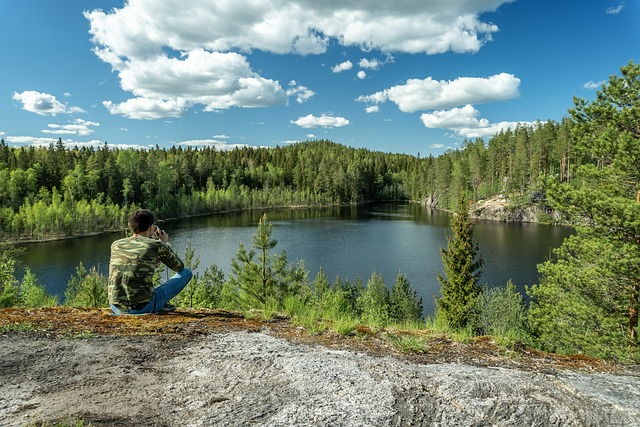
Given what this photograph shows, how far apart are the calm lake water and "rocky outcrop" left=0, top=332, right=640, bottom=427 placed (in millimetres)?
35472

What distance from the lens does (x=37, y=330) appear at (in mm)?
5754

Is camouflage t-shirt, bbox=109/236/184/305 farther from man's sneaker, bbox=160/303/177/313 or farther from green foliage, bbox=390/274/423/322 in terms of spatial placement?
green foliage, bbox=390/274/423/322

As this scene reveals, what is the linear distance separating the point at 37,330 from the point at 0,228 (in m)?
99.9

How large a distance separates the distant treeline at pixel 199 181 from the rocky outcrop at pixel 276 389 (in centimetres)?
6493

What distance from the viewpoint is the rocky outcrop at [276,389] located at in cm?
359

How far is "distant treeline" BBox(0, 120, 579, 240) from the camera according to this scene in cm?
9479

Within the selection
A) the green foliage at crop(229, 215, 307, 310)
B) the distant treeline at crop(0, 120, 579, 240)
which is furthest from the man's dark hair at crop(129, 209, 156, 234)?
the distant treeline at crop(0, 120, 579, 240)

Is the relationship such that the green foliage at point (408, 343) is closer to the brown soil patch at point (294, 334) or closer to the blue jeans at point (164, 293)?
the brown soil patch at point (294, 334)

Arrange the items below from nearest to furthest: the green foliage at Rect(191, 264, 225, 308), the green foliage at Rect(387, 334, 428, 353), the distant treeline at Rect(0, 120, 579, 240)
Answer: the green foliage at Rect(387, 334, 428, 353)
the green foliage at Rect(191, 264, 225, 308)
the distant treeline at Rect(0, 120, 579, 240)

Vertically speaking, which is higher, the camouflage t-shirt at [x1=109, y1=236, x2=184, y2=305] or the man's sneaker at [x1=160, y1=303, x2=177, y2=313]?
the camouflage t-shirt at [x1=109, y1=236, x2=184, y2=305]

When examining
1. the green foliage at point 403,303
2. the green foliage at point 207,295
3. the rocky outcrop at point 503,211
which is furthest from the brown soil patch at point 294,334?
the rocky outcrop at point 503,211

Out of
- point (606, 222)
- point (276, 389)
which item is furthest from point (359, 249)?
point (276, 389)

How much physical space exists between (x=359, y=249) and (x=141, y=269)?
2510 inches

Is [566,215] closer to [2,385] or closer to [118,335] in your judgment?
[118,335]
